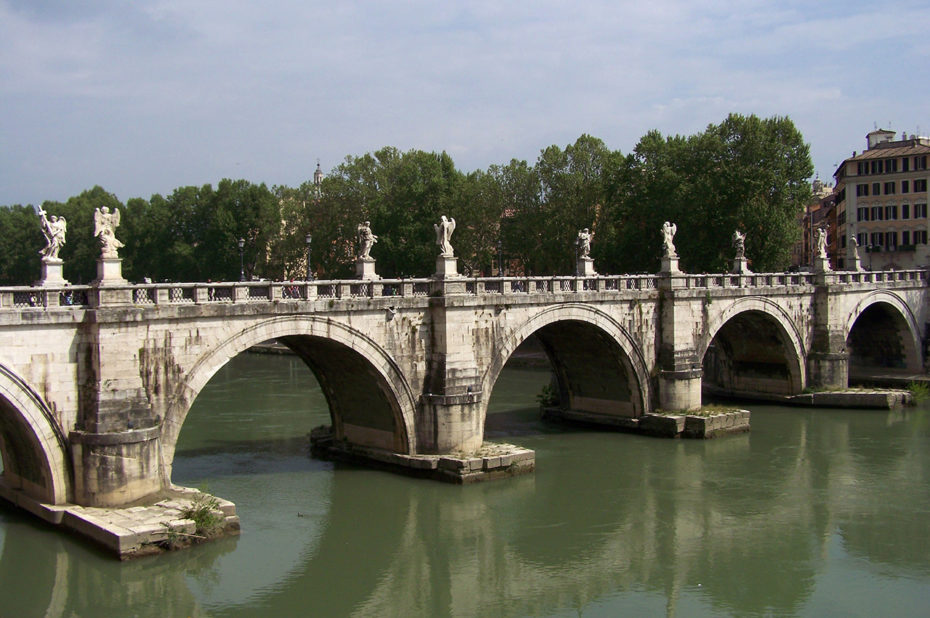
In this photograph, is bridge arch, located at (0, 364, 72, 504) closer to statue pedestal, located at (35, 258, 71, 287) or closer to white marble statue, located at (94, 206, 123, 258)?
statue pedestal, located at (35, 258, 71, 287)

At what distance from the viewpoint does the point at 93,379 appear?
1755cm

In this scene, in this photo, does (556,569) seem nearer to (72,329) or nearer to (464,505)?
(464,505)

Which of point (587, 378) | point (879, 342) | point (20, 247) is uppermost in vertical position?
point (20, 247)

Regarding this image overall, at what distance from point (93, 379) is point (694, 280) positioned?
19.3 metres

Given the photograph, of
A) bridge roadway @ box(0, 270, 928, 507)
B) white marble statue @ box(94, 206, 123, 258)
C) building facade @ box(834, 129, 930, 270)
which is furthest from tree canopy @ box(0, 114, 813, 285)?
white marble statue @ box(94, 206, 123, 258)

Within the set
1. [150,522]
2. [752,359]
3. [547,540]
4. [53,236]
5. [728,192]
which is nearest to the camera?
[150,522]

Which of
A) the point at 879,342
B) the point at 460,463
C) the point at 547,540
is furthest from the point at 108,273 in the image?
the point at 879,342

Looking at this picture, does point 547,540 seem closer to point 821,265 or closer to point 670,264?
point 670,264

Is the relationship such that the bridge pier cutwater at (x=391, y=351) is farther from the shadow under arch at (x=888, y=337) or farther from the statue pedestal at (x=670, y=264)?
the shadow under arch at (x=888, y=337)

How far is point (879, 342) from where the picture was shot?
131ft

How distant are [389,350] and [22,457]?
8.16m

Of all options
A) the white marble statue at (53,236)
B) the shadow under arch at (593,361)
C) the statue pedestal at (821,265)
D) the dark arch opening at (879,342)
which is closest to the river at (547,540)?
the shadow under arch at (593,361)

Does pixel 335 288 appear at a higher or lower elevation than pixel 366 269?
lower

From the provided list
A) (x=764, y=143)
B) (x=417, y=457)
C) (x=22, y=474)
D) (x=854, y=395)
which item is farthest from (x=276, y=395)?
(x=764, y=143)
